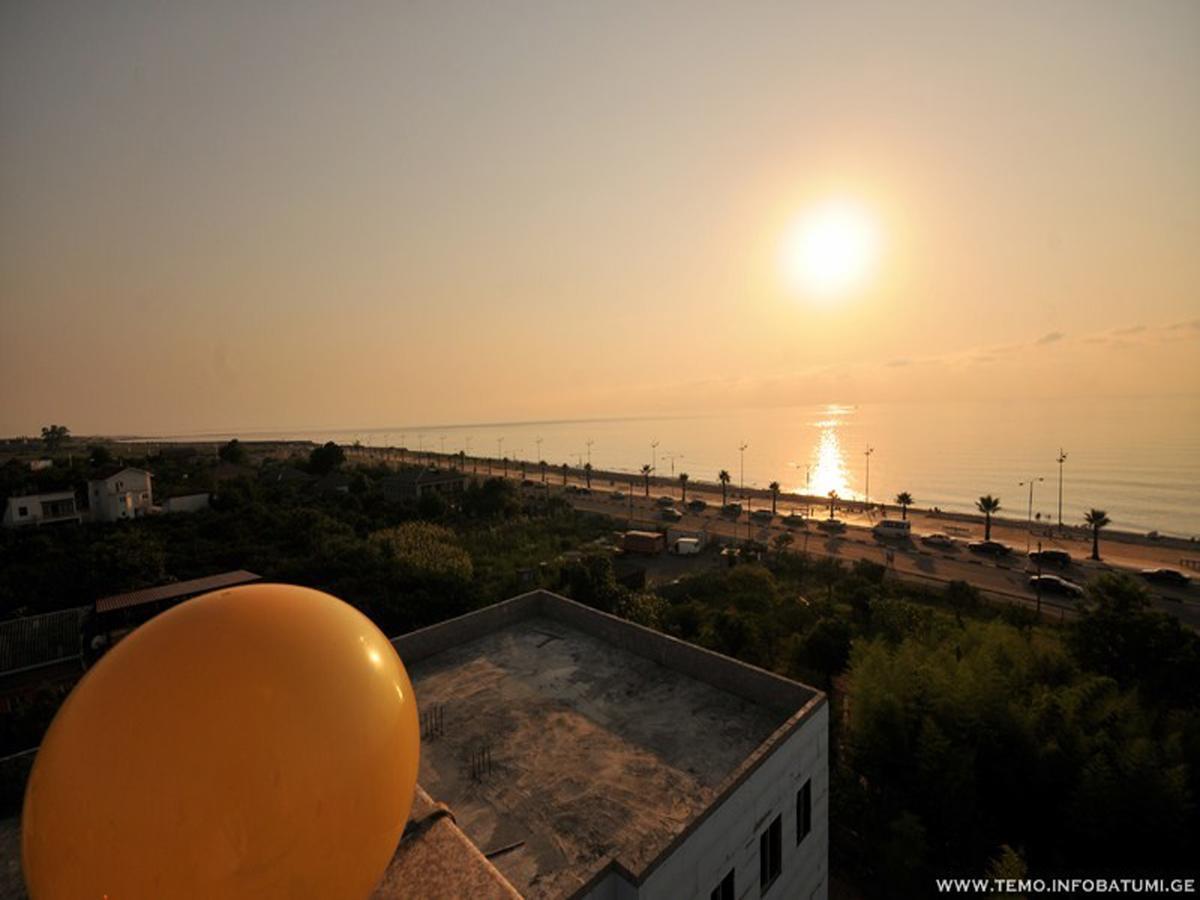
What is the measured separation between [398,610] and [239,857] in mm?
24023

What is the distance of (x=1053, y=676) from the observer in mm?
19516

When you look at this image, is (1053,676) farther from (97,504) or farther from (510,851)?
(97,504)

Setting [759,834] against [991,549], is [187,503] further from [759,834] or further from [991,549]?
[991,549]

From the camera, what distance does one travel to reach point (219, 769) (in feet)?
14.2

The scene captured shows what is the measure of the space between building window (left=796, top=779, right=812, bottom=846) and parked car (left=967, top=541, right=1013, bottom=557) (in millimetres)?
51163

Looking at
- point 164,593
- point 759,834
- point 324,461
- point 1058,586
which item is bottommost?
point 1058,586

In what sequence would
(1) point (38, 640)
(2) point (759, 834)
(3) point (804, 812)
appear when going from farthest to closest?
(1) point (38, 640) → (3) point (804, 812) → (2) point (759, 834)

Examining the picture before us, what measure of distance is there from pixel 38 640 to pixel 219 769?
33.2m

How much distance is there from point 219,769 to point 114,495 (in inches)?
2661

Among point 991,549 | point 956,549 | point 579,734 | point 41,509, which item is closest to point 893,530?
point 956,549

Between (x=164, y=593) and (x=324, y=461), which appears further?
(x=324, y=461)

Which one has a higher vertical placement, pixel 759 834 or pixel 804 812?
pixel 759 834

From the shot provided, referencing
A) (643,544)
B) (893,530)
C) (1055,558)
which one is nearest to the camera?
(1055,558)

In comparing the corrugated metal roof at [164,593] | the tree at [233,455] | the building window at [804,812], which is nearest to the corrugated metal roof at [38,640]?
the corrugated metal roof at [164,593]
